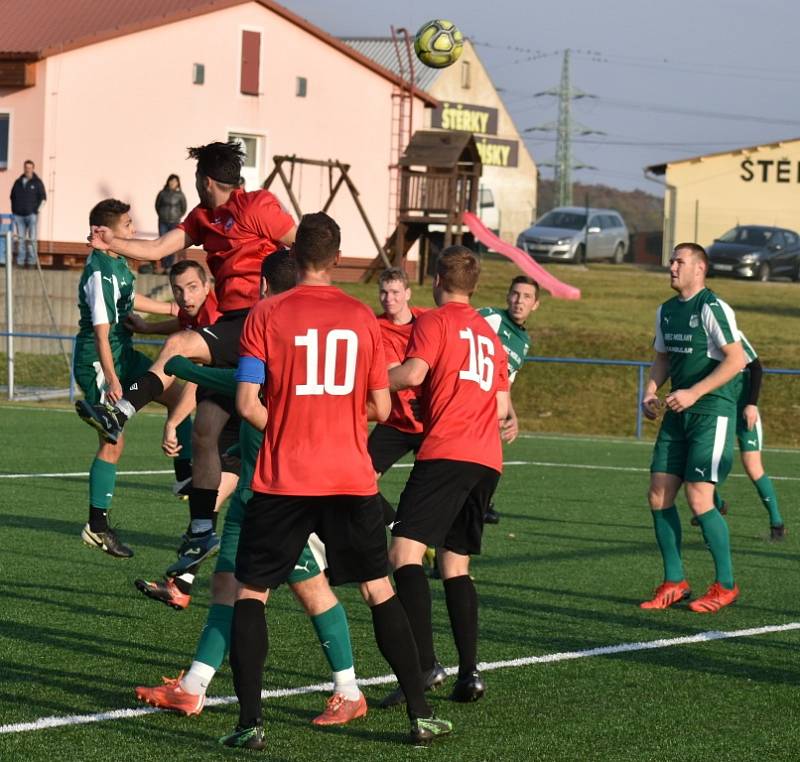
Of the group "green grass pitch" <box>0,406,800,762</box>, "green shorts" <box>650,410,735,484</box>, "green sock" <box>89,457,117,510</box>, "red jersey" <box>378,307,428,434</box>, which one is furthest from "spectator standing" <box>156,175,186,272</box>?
"green shorts" <box>650,410,735,484</box>

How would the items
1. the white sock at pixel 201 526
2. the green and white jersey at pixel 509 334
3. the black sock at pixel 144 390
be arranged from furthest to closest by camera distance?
the green and white jersey at pixel 509 334 < the white sock at pixel 201 526 < the black sock at pixel 144 390

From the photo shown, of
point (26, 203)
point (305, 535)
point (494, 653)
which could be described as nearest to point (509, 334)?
point (494, 653)

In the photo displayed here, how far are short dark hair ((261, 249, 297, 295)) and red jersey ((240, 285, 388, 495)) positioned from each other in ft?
1.36

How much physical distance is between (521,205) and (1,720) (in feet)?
250

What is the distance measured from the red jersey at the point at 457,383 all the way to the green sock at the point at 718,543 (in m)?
2.89

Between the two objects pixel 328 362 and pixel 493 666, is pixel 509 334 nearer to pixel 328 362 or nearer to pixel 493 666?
pixel 493 666

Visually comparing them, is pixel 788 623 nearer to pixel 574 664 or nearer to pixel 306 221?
pixel 574 664

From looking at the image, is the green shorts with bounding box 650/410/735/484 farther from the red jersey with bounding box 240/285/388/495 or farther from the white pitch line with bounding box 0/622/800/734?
the red jersey with bounding box 240/285/388/495

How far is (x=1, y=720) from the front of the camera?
583cm

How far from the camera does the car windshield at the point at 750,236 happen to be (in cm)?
4122

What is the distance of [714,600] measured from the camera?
895 centimetres

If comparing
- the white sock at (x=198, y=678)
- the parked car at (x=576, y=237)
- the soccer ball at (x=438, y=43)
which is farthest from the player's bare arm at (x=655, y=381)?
the parked car at (x=576, y=237)

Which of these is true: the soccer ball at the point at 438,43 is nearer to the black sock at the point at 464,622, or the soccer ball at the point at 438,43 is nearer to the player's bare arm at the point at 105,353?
the player's bare arm at the point at 105,353

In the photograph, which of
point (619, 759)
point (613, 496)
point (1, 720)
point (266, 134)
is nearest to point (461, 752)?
point (619, 759)
